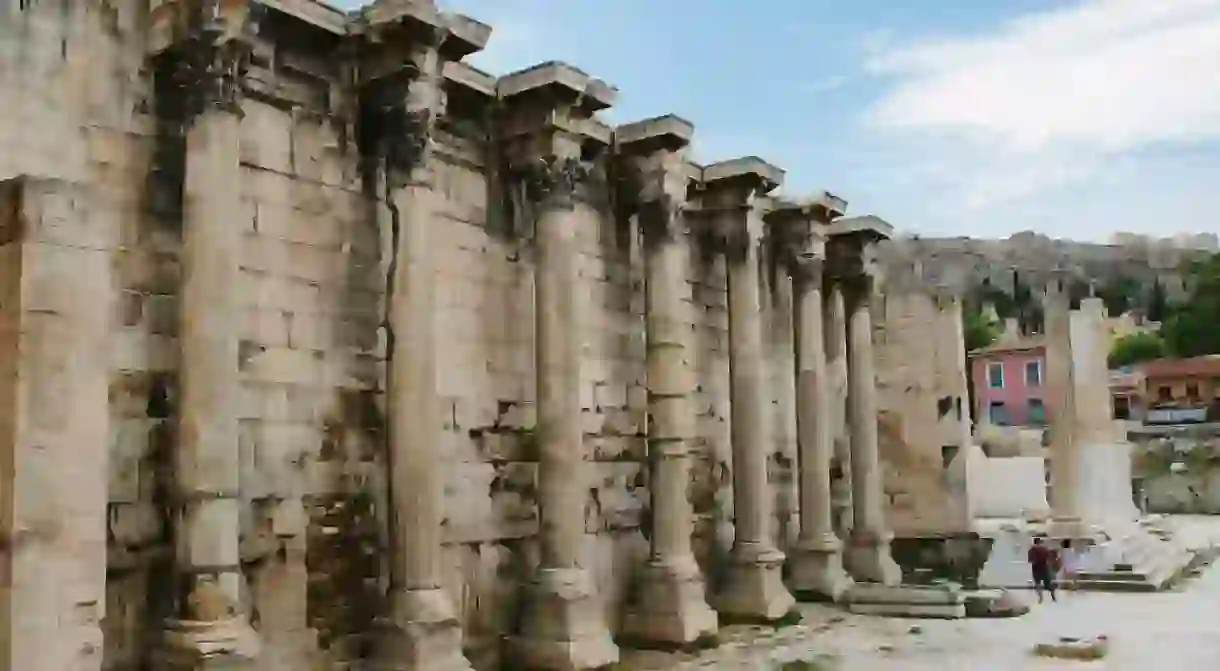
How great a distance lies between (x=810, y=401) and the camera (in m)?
16.1

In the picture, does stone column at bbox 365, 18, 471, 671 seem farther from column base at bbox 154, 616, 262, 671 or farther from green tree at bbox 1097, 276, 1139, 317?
green tree at bbox 1097, 276, 1139, 317

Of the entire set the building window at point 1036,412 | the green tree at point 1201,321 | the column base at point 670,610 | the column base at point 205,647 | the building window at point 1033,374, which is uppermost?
the green tree at point 1201,321

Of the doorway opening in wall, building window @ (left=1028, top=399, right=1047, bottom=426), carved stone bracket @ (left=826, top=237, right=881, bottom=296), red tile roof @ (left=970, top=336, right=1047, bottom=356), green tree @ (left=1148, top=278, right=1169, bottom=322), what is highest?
green tree @ (left=1148, top=278, right=1169, bottom=322)

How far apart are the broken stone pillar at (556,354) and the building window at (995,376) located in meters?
60.5

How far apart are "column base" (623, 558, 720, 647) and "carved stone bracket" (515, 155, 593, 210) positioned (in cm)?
419

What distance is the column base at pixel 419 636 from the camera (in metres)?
9.05

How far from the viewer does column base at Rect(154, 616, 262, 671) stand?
7454mm

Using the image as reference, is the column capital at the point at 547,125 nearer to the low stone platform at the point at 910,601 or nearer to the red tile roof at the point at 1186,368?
the low stone platform at the point at 910,601

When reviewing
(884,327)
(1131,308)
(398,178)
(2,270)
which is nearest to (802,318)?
(884,327)

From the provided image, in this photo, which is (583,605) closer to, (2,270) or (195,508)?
(195,508)

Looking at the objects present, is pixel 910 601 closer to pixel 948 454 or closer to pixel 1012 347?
pixel 948 454

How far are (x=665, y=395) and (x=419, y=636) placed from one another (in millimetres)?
4637

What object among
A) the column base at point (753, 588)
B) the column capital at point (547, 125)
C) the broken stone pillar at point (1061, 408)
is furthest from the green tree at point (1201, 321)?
the column capital at point (547, 125)

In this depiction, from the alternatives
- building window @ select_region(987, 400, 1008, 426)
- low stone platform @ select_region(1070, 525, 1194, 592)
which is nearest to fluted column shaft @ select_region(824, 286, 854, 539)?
low stone platform @ select_region(1070, 525, 1194, 592)
